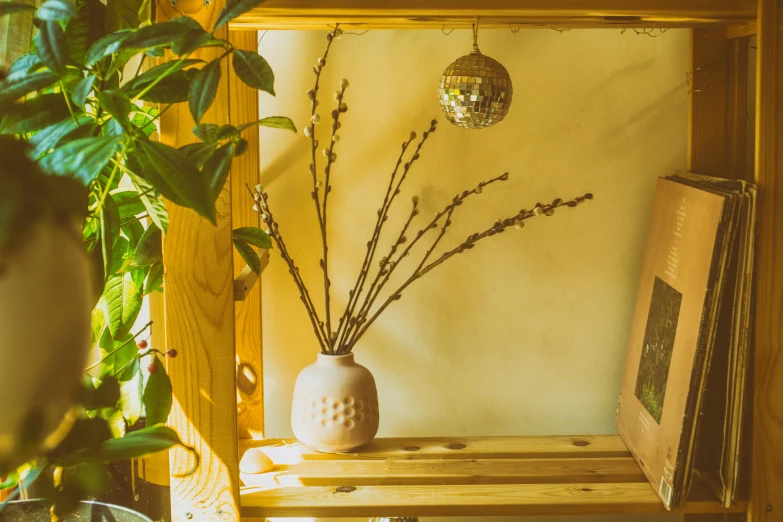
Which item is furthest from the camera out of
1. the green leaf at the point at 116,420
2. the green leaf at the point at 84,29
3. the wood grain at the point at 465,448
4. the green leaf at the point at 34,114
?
the wood grain at the point at 465,448

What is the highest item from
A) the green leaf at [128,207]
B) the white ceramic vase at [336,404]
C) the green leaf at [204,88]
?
the green leaf at [204,88]

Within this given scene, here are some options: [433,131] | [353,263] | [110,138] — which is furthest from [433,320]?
[110,138]

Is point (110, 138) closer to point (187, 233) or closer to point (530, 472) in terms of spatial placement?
point (187, 233)

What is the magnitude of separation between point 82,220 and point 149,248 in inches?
26.0

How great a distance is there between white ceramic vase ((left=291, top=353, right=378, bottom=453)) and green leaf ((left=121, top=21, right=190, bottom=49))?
0.78 meters

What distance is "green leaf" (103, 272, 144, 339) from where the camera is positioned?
110 cm

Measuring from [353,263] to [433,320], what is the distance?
0.66ft

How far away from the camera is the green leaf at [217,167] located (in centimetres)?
78

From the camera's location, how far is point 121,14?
901 mm

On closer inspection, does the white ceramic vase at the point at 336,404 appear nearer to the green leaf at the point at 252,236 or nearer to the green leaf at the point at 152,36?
the green leaf at the point at 252,236

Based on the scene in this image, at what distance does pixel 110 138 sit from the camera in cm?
56

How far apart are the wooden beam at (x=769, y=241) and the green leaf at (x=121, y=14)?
841 mm

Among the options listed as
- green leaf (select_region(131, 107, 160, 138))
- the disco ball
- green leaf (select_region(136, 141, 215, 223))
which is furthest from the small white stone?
green leaf (select_region(136, 141, 215, 223))

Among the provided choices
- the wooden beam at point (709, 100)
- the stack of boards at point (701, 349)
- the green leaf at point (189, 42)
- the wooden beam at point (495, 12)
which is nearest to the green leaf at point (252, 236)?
the wooden beam at point (495, 12)
